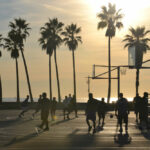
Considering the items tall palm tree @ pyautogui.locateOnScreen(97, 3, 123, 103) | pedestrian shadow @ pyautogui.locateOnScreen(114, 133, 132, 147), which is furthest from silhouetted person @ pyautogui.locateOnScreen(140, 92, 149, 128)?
tall palm tree @ pyautogui.locateOnScreen(97, 3, 123, 103)

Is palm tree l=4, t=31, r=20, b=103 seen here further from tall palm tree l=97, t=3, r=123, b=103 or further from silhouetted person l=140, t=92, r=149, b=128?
silhouetted person l=140, t=92, r=149, b=128

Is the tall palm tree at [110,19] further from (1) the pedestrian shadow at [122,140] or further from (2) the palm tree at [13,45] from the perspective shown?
(1) the pedestrian shadow at [122,140]

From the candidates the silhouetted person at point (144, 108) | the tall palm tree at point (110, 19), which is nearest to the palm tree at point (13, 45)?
the tall palm tree at point (110, 19)

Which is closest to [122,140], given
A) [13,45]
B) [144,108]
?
[144,108]

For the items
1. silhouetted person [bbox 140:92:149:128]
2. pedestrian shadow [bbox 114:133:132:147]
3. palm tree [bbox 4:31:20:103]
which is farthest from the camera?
palm tree [bbox 4:31:20:103]

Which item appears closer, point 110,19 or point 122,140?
point 122,140

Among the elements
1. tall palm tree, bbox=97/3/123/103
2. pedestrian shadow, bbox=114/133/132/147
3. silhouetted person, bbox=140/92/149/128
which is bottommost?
pedestrian shadow, bbox=114/133/132/147

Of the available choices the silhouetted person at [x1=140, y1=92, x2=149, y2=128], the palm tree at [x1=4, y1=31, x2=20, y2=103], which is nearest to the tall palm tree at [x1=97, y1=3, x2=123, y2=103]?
the palm tree at [x1=4, y1=31, x2=20, y2=103]

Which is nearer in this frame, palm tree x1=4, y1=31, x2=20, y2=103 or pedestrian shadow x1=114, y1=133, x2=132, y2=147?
pedestrian shadow x1=114, y1=133, x2=132, y2=147

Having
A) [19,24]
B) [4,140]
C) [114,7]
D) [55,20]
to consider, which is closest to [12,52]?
[19,24]

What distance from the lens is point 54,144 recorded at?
17000 millimetres

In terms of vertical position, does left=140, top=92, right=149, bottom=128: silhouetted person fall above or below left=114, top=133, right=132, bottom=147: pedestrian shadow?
above

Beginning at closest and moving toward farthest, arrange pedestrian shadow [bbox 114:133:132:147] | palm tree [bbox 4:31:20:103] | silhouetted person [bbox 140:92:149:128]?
1. pedestrian shadow [bbox 114:133:132:147]
2. silhouetted person [bbox 140:92:149:128]
3. palm tree [bbox 4:31:20:103]

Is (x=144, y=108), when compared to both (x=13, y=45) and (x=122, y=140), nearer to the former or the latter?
(x=122, y=140)
